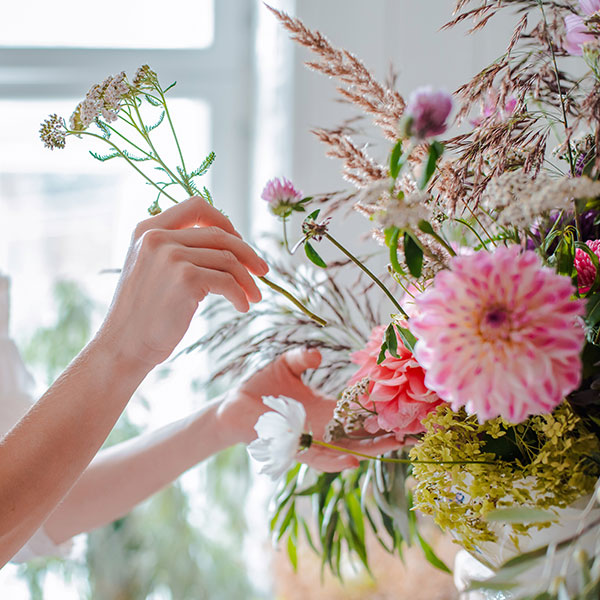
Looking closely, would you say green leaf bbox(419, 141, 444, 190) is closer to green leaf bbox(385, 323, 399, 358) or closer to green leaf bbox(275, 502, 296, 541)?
green leaf bbox(385, 323, 399, 358)

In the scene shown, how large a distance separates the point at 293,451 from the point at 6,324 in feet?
2.77

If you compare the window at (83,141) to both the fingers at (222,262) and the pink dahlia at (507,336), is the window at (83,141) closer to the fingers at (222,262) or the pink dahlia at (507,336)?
the fingers at (222,262)

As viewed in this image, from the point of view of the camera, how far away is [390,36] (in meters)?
1.39

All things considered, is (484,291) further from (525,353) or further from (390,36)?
(390,36)

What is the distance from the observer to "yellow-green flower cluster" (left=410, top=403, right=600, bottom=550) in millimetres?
470

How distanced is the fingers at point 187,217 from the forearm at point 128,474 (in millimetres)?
362

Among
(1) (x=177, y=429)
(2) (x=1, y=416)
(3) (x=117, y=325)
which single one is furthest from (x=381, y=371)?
(2) (x=1, y=416)

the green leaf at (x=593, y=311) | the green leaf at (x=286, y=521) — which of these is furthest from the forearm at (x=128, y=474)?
the green leaf at (x=593, y=311)

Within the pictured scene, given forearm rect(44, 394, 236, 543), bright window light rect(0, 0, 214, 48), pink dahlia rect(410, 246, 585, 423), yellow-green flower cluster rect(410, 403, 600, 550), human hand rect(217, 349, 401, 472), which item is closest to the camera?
pink dahlia rect(410, 246, 585, 423)

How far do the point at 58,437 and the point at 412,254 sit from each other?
0.96 feet

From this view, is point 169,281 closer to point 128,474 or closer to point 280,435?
point 280,435

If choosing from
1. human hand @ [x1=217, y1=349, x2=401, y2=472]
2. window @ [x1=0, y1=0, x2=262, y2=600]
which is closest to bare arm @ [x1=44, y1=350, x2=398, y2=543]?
human hand @ [x1=217, y1=349, x2=401, y2=472]

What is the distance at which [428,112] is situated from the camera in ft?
1.34

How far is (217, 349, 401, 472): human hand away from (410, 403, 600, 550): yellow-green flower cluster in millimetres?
193
